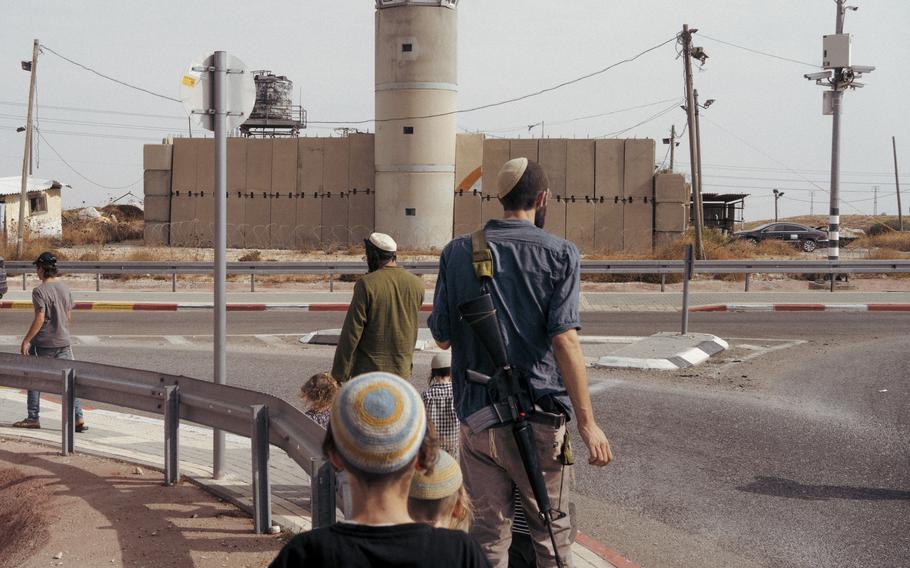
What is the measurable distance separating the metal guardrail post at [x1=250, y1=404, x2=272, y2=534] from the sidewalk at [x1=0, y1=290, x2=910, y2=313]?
52.0ft

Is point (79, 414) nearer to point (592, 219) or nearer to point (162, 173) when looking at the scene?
point (592, 219)

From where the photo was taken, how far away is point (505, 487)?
414 cm

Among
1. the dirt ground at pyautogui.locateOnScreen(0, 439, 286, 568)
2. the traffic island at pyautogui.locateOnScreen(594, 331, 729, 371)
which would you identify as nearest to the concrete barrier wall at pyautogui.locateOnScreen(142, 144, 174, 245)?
the traffic island at pyautogui.locateOnScreen(594, 331, 729, 371)

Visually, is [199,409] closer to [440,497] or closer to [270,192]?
[440,497]

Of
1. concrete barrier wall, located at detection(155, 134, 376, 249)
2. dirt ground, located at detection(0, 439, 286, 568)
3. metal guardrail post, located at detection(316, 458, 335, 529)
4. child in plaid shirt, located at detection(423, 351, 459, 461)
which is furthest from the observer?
concrete barrier wall, located at detection(155, 134, 376, 249)

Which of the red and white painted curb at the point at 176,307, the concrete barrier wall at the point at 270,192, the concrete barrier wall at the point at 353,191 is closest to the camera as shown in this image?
the red and white painted curb at the point at 176,307

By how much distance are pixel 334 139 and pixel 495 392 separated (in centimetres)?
3840

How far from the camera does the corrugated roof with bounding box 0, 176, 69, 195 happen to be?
4145 centimetres

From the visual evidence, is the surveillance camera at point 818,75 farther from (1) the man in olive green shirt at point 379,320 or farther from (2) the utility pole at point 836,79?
(1) the man in olive green shirt at point 379,320

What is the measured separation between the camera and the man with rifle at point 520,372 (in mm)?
4027

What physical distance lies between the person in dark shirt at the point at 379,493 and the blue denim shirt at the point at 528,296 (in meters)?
1.63

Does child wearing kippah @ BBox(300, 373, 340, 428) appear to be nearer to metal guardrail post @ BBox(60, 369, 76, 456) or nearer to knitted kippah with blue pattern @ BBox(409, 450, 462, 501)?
metal guardrail post @ BBox(60, 369, 76, 456)

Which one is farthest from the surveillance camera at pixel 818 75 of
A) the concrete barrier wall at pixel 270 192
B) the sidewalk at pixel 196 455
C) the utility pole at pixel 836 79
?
the sidewalk at pixel 196 455

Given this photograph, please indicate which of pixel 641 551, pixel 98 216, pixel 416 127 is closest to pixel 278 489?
pixel 641 551
